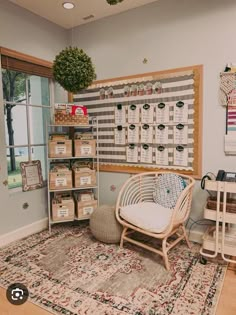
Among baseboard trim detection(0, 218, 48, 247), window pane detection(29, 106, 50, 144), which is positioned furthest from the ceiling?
baseboard trim detection(0, 218, 48, 247)

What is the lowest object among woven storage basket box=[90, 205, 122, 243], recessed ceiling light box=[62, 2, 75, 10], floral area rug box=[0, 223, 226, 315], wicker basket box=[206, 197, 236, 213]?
floral area rug box=[0, 223, 226, 315]

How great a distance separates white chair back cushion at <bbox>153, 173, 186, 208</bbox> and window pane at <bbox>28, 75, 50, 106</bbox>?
1699mm

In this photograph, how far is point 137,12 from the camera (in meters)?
2.70

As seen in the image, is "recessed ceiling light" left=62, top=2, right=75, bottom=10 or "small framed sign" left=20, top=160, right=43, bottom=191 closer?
"recessed ceiling light" left=62, top=2, right=75, bottom=10

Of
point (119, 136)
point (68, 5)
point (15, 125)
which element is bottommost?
point (119, 136)

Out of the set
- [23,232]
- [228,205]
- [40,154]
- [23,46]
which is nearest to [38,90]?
[23,46]

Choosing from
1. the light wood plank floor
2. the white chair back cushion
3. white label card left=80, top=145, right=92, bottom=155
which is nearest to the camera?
the light wood plank floor

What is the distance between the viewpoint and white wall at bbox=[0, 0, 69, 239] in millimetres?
2490

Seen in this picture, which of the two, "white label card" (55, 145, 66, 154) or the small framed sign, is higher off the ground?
"white label card" (55, 145, 66, 154)

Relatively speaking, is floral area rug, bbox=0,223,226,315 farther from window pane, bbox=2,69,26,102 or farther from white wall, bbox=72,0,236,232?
window pane, bbox=2,69,26,102

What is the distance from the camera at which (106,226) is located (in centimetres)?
246

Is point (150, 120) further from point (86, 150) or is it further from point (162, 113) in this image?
point (86, 150)

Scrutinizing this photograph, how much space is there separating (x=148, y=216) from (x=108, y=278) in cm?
60

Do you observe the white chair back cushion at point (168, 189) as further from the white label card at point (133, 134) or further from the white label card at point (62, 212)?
the white label card at point (62, 212)
